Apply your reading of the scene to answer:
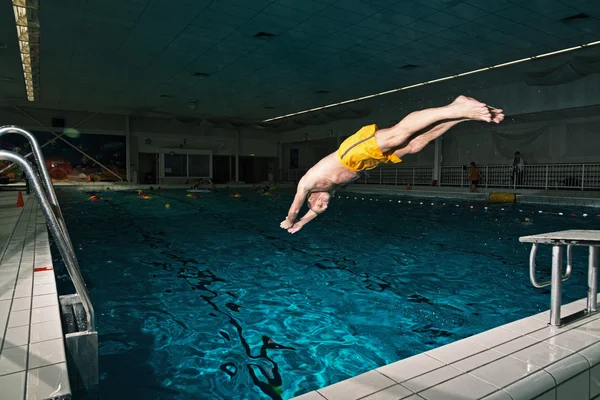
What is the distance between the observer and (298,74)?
11922mm

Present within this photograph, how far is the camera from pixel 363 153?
154 cm

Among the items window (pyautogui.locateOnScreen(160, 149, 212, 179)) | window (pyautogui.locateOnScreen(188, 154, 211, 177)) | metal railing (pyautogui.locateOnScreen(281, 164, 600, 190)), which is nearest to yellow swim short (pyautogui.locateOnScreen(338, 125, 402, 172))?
metal railing (pyautogui.locateOnScreen(281, 164, 600, 190))

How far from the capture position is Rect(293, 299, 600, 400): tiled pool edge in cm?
169

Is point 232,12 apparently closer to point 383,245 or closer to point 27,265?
point 383,245

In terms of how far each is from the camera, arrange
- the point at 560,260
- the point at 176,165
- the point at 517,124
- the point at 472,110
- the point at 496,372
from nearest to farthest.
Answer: the point at 472,110, the point at 496,372, the point at 560,260, the point at 517,124, the point at 176,165

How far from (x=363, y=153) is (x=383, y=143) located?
0.29 feet

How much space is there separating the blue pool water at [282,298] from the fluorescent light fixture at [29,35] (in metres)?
4.36

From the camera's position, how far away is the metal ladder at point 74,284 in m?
1.88

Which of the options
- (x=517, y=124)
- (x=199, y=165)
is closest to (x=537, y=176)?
(x=517, y=124)

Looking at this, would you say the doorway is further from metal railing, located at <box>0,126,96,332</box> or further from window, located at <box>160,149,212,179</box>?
metal railing, located at <box>0,126,96,332</box>

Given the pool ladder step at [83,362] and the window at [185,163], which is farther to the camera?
the window at [185,163]

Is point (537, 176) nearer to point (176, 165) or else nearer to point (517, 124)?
point (517, 124)

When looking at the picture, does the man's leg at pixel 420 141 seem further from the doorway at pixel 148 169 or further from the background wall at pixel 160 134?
the doorway at pixel 148 169

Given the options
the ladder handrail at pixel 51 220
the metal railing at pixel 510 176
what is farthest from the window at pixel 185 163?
the ladder handrail at pixel 51 220
